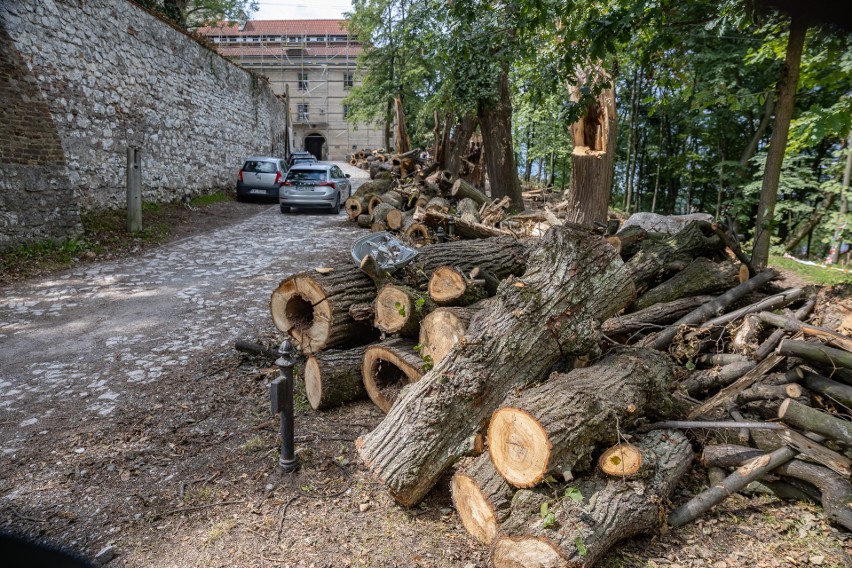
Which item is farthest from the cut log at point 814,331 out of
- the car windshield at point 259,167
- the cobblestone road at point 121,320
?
the car windshield at point 259,167

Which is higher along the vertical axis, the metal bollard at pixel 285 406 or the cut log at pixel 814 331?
the cut log at pixel 814 331

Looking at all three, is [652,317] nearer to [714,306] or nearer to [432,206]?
[714,306]

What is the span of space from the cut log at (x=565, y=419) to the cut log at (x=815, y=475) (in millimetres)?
465

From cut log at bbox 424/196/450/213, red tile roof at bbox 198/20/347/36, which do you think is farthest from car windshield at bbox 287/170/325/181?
red tile roof at bbox 198/20/347/36

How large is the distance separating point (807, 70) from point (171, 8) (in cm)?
1996

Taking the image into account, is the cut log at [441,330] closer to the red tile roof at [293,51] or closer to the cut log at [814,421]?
the cut log at [814,421]

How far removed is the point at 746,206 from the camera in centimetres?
1579

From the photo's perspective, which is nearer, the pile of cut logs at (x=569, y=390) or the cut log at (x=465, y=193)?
the pile of cut logs at (x=569, y=390)

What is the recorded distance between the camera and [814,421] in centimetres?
Answer: 302

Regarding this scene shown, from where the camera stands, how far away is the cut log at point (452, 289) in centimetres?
430

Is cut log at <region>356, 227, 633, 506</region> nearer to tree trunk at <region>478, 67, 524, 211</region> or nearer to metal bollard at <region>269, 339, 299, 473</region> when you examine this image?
metal bollard at <region>269, 339, 299, 473</region>

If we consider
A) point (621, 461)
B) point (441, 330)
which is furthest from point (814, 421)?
point (441, 330)

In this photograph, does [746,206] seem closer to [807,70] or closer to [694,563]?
[807,70]

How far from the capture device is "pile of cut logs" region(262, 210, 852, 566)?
2648 mm
